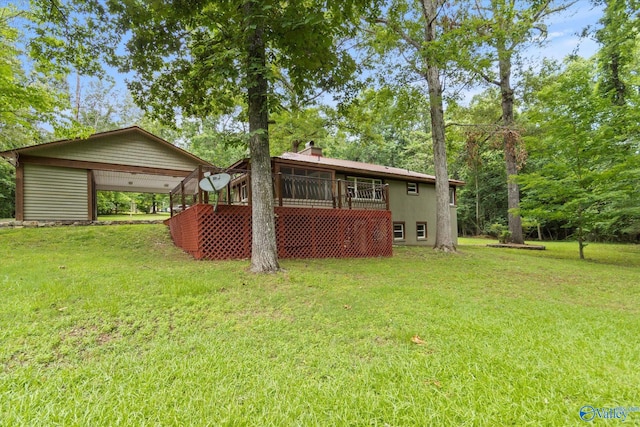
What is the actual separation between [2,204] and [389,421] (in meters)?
31.6

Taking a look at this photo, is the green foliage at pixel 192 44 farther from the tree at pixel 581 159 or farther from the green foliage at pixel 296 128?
the tree at pixel 581 159

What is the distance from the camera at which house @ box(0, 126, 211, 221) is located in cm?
1130

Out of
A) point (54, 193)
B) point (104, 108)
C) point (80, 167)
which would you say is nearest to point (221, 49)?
point (80, 167)

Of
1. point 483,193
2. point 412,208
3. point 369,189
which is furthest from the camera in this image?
point 483,193

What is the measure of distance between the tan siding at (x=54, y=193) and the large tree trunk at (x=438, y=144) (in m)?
14.7

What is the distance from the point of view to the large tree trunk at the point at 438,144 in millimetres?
10906

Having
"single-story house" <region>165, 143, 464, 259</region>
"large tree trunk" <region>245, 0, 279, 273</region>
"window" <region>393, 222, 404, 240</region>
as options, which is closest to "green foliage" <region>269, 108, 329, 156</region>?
"single-story house" <region>165, 143, 464, 259</region>

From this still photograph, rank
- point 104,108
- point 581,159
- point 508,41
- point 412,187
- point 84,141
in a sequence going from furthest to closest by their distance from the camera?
point 104,108 < point 412,187 < point 84,141 < point 508,41 < point 581,159

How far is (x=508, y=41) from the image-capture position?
1070 cm

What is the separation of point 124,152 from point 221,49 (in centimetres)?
940

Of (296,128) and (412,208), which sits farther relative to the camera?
(412,208)

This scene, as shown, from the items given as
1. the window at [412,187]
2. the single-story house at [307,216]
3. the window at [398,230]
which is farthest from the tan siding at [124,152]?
the window at [412,187]

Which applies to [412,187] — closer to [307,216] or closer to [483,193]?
[307,216]

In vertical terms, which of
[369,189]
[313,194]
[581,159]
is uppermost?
[581,159]
